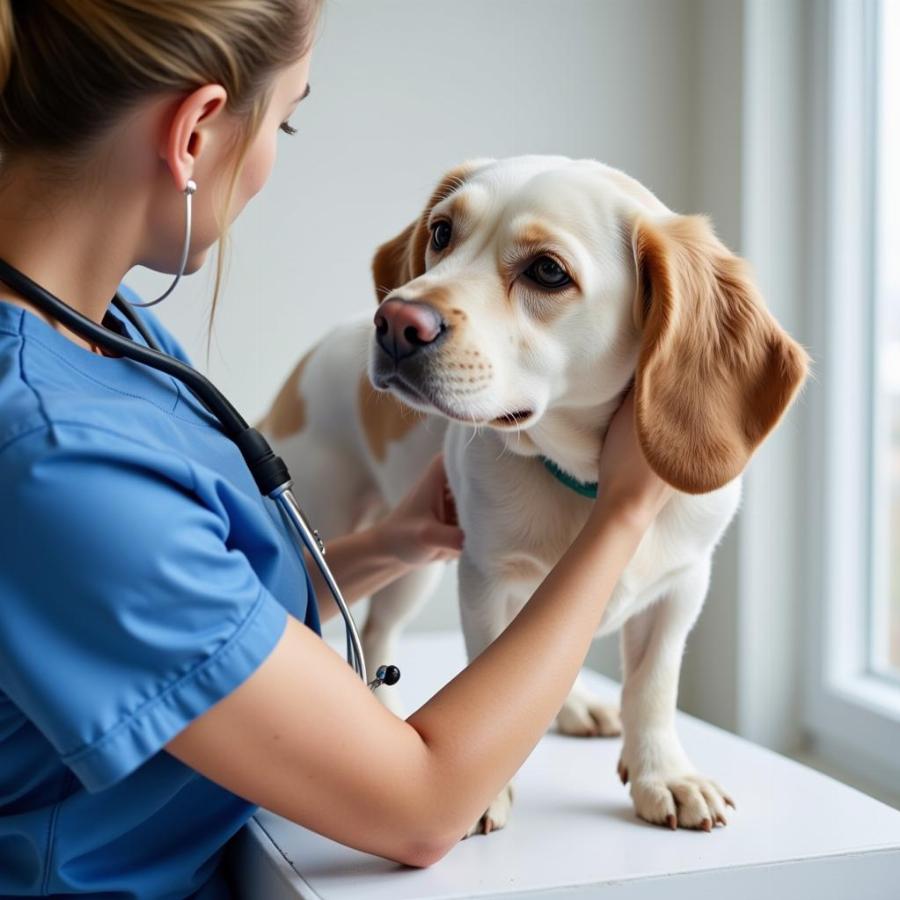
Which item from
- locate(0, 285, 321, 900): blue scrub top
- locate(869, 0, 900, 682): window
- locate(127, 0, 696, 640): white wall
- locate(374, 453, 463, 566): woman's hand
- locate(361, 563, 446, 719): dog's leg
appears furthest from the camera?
locate(127, 0, 696, 640): white wall

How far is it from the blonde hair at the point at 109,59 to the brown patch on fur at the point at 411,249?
32 centimetres

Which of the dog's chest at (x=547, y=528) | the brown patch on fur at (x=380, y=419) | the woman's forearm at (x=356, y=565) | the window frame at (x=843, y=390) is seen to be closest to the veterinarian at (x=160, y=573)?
the dog's chest at (x=547, y=528)

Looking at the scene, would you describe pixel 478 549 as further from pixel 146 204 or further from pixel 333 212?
A: pixel 333 212

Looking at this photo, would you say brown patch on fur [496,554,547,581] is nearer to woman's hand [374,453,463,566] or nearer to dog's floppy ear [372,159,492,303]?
woman's hand [374,453,463,566]

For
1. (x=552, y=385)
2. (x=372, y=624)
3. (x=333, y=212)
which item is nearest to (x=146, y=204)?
(x=552, y=385)

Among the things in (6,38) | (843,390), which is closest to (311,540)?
(6,38)

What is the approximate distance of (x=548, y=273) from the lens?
971mm

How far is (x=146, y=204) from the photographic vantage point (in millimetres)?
842

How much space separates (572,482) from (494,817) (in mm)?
305

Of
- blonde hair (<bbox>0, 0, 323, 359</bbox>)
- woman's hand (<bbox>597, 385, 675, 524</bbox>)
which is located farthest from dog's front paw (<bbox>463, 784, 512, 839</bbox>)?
blonde hair (<bbox>0, 0, 323, 359</bbox>)

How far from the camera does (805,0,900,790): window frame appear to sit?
1.80 metres

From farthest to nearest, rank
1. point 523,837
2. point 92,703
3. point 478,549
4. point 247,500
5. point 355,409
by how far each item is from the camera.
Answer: point 355,409, point 478,549, point 523,837, point 247,500, point 92,703

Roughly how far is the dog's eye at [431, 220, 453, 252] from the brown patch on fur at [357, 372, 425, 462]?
0.33 meters

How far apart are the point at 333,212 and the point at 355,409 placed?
23.9 inches
